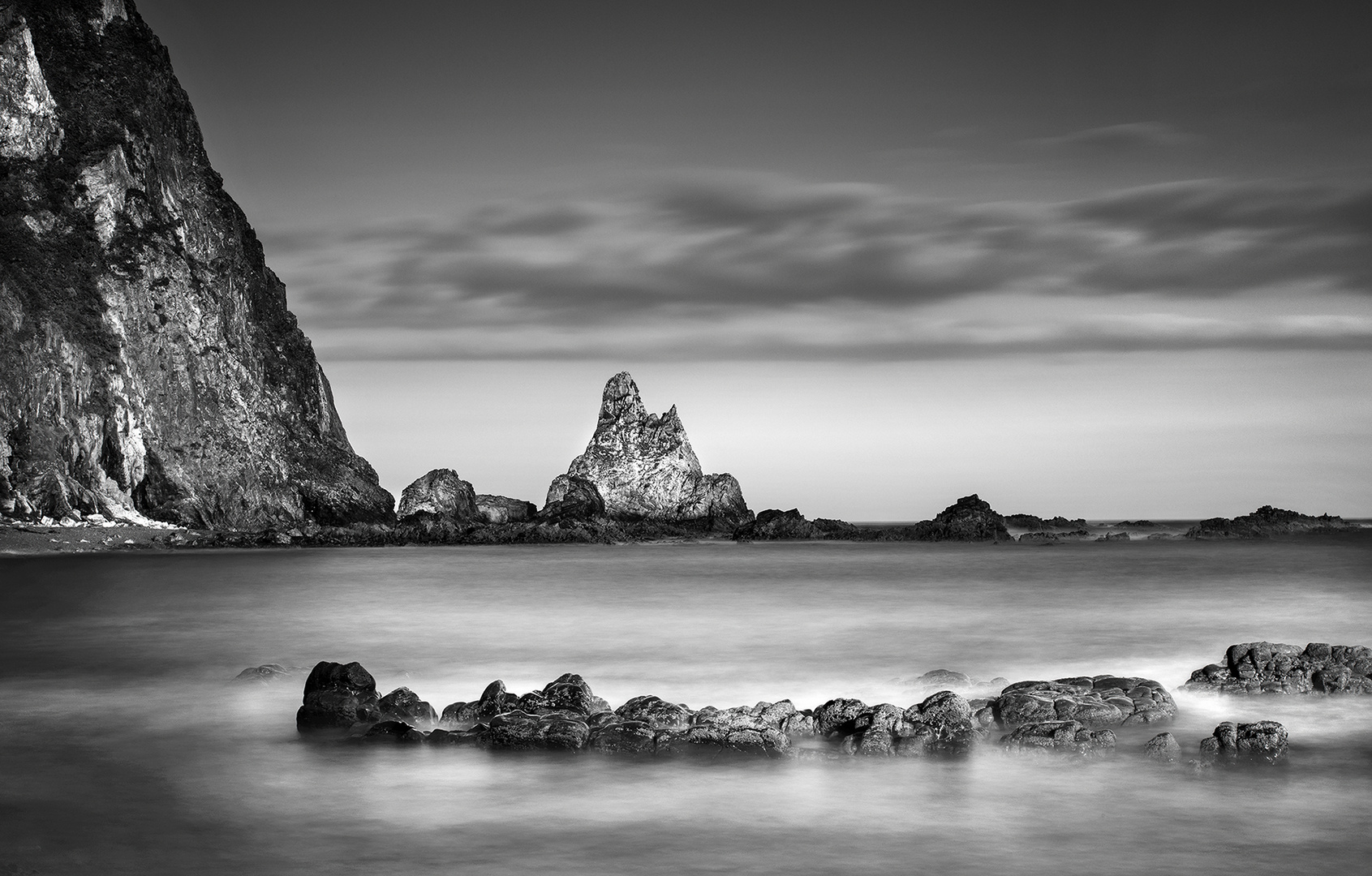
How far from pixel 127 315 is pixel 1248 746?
8960 centimetres

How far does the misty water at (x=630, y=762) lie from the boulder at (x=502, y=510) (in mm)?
73211

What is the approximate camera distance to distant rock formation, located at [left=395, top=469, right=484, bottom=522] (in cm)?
11056

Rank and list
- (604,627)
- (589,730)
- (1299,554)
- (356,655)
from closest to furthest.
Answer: (589,730)
(356,655)
(604,627)
(1299,554)

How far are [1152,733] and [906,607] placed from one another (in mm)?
22151

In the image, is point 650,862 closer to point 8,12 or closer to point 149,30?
point 8,12

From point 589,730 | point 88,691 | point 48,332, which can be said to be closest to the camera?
point 589,730

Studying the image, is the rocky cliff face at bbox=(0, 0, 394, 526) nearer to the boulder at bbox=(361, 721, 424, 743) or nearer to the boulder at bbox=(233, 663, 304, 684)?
the boulder at bbox=(233, 663, 304, 684)

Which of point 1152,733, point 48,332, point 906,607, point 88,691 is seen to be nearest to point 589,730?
point 1152,733

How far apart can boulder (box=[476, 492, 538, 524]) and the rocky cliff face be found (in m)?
9.30

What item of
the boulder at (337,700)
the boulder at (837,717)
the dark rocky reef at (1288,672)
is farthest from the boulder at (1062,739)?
the boulder at (337,700)

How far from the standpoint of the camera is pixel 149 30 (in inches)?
4294

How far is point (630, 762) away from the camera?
12.9m

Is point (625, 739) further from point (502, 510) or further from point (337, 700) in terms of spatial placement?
point (502, 510)

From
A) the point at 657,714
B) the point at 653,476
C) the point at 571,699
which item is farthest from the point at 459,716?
the point at 653,476
